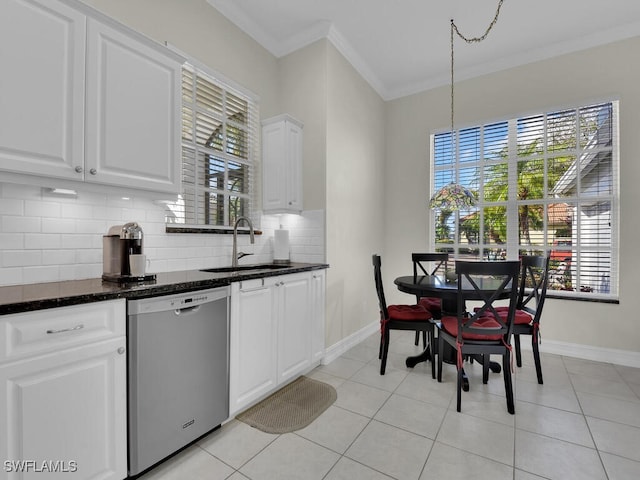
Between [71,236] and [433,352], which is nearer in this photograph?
[71,236]

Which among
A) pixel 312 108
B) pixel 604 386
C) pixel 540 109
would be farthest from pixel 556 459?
pixel 540 109

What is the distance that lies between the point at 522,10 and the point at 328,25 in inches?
71.8

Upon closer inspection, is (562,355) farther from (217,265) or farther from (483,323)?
(217,265)

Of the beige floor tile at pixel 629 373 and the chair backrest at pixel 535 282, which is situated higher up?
the chair backrest at pixel 535 282

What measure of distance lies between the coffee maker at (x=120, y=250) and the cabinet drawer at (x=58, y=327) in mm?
335

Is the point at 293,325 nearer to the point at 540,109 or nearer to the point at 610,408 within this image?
the point at 610,408

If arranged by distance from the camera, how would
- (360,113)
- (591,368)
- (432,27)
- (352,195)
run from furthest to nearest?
(360,113), (352,195), (432,27), (591,368)

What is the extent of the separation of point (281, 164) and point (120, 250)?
1694 mm

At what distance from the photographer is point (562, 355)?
321cm

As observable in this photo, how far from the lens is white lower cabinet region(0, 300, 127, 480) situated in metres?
1.09

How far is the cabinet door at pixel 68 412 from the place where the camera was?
1.09m

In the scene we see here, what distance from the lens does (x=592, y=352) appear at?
10.2 feet

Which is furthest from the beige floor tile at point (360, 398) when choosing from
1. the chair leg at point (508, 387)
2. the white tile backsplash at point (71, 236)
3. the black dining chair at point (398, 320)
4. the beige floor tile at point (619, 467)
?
the white tile backsplash at point (71, 236)

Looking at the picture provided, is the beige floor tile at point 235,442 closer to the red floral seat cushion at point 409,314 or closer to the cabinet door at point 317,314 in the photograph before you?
the cabinet door at point 317,314
